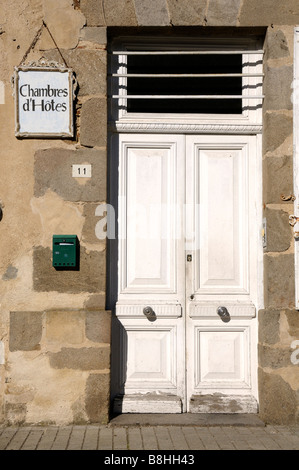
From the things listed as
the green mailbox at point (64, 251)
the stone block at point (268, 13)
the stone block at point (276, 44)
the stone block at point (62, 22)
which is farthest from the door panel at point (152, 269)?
the stone block at point (268, 13)

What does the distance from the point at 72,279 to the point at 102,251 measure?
356 millimetres

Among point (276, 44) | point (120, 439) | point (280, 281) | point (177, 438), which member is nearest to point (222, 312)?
point (280, 281)

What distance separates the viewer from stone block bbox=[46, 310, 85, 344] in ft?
19.3

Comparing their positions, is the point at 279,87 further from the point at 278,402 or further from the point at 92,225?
the point at 278,402

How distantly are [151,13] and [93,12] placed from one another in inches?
20.2

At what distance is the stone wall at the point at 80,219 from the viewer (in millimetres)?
5871

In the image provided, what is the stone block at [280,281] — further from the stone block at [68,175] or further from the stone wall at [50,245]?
the stone block at [68,175]

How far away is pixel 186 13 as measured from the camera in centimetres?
608

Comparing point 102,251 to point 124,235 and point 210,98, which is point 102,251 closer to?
point 124,235

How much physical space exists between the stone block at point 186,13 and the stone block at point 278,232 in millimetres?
1826

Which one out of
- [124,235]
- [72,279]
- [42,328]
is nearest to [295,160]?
[124,235]

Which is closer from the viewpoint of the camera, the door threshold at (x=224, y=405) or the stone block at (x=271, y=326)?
the stone block at (x=271, y=326)

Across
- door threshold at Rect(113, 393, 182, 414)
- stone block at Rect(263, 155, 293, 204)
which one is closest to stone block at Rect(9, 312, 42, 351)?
door threshold at Rect(113, 393, 182, 414)

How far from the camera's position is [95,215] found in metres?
6.02
